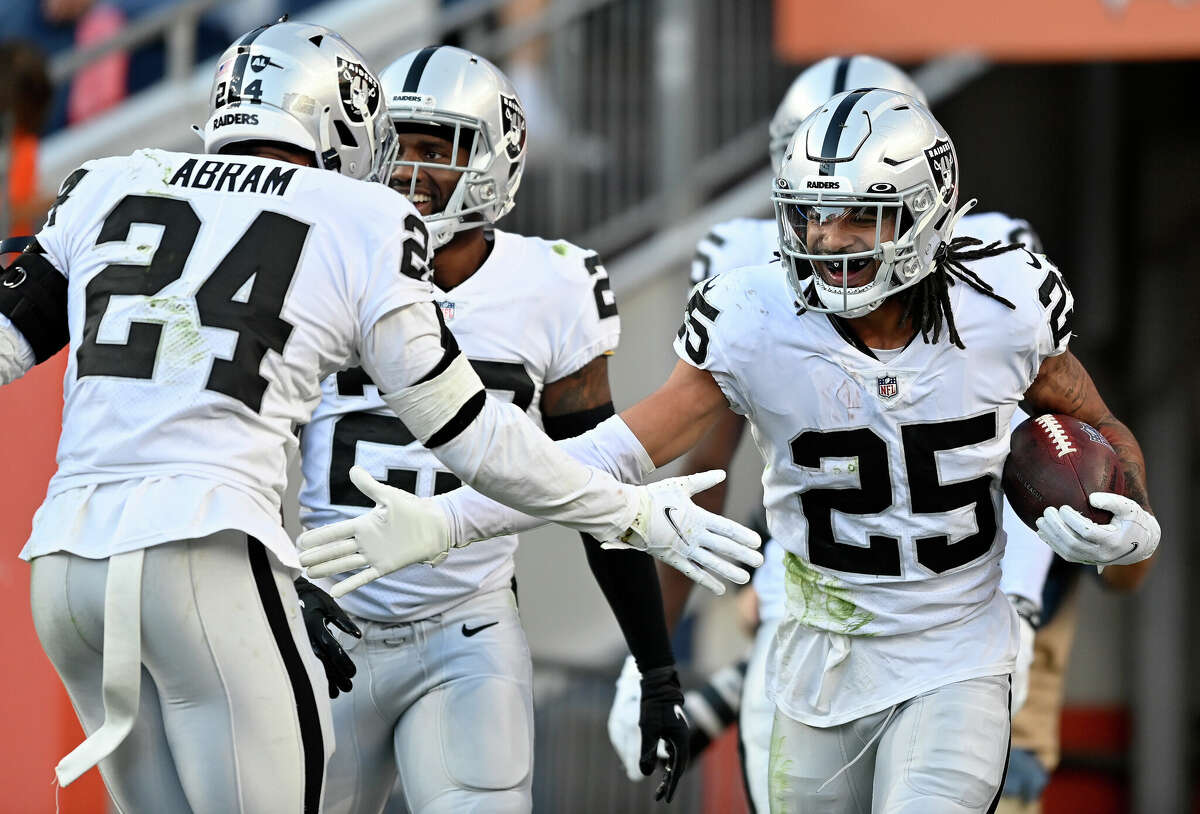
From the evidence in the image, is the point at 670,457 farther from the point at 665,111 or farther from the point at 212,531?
the point at 665,111

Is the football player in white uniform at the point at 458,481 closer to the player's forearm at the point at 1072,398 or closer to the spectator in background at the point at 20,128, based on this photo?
the player's forearm at the point at 1072,398

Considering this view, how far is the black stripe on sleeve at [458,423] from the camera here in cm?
295

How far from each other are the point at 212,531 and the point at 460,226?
54.8 inches

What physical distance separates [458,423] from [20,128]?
366 centimetres

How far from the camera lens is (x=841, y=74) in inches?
205

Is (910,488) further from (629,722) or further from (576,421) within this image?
(629,722)

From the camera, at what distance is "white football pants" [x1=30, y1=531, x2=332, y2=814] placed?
9.07 feet

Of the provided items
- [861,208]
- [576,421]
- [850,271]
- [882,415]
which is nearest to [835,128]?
[861,208]

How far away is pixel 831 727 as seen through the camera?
3.49 metres

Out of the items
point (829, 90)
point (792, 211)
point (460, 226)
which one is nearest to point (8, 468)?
point (460, 226)

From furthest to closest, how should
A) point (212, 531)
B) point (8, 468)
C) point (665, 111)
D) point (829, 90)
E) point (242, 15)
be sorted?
1. point (242, 15)
2. point (665, 111)
3. point (8, 468)
4. point (829, 90)
5. point (212, 531)

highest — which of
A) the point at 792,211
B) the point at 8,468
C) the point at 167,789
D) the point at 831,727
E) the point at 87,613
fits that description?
the point at 792,211

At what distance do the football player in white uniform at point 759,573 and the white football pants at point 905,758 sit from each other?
0.49 meters

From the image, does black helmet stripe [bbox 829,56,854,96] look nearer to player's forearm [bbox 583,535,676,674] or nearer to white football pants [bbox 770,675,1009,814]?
player's forearm [bbox 583,535,676,674]
